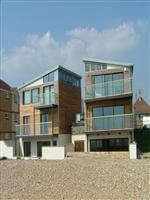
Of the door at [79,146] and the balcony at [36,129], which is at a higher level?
the balcony at [36,129]

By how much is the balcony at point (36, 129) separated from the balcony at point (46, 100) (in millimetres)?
1761

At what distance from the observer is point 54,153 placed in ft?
84.5

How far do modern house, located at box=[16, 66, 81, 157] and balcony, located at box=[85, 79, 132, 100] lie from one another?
4411 millimetres

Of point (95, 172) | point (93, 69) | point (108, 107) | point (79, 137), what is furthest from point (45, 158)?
point (95, 172)

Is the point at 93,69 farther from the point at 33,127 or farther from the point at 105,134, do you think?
the point at 33,127

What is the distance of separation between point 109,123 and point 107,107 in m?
1.83

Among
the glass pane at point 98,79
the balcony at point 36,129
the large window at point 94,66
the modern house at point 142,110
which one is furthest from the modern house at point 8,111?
the modern house at point 142,110

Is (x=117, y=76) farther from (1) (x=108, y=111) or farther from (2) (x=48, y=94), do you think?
(2) (x=48, y=94)

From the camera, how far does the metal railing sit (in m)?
32.0

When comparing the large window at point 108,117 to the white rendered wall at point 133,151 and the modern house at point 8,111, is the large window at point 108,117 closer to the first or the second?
the white rendered wall at point 133,151

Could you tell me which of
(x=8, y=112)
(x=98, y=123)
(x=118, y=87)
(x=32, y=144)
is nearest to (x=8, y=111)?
(x=8, y=112)

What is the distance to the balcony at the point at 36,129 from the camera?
31.6 metres

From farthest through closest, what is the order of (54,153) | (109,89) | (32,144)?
1. (32,144)
2. (109,89)
3. (54,153)

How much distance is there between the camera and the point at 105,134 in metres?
28.6
